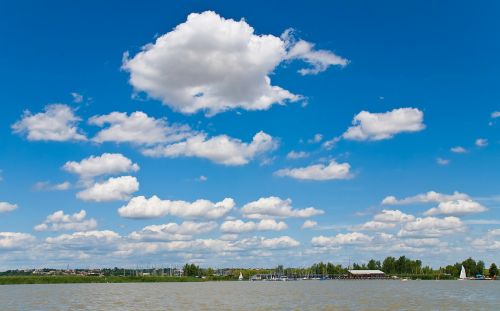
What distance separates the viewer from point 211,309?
82.2m

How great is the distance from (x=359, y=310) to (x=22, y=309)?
5142 centimetres

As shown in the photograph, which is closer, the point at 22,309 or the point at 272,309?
the point at 272,309

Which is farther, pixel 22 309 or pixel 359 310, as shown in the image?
pixel 22 309

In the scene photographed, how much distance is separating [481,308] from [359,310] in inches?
789

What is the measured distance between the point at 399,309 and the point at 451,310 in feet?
23.8

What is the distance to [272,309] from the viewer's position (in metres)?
79.9

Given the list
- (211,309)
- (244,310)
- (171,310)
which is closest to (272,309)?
(244,310)

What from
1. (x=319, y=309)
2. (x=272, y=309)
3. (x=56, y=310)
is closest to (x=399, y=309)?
(x=319, y=309)

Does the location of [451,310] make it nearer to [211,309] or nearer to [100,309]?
[211,309]

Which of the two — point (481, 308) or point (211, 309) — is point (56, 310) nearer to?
point (211, 309)

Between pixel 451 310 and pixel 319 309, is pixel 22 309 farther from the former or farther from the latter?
pixel 451 310

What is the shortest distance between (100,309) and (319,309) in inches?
1298

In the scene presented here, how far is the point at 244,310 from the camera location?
7944 centimetres

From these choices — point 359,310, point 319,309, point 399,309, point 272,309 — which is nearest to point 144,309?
point 272,309
